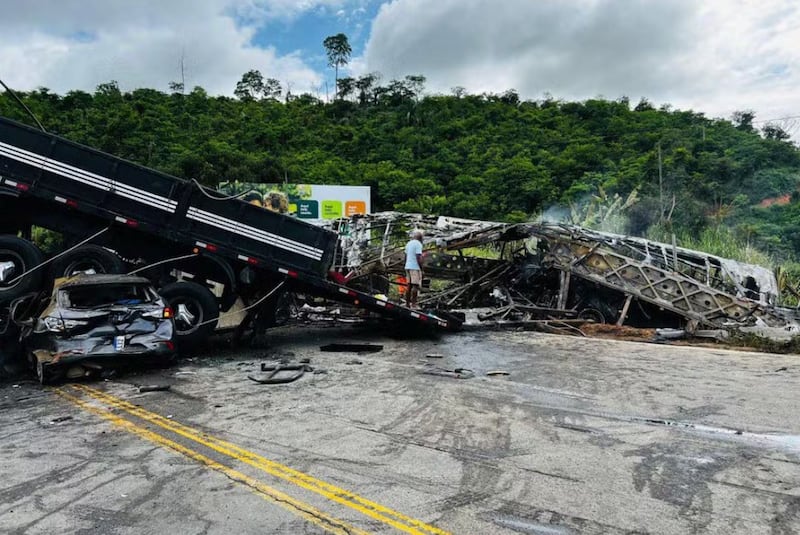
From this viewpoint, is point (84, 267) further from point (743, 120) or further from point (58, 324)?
point (743, 120)

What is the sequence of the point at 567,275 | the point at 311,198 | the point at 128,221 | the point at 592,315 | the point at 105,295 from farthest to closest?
the point at 311,198 < the point at 592,315 < the point at 567,275 < the point at 128,221 < the point at 105,295

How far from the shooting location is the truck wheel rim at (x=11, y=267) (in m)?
8.98

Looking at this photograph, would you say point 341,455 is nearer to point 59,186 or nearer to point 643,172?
point 59,186

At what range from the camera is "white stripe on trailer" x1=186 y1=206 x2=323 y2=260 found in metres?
9.95

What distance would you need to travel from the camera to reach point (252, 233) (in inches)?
402

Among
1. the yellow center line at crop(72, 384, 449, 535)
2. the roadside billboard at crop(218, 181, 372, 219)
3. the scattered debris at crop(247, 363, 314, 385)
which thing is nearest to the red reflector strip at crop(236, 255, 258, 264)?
the scattered debris at crop(247, 363, 314, 385)

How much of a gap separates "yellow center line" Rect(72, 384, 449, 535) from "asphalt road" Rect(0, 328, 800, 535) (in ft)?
0.06

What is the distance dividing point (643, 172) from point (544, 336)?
31.2 metres

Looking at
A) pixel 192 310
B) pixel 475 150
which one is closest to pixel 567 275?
pixel 192 310

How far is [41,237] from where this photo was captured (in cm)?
1359

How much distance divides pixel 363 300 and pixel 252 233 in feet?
8.06

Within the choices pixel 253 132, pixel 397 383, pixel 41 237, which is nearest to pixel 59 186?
pixel 41 237

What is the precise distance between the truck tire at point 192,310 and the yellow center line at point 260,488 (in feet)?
12.2

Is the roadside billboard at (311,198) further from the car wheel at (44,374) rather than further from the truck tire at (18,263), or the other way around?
the car wheel at (44,374)
